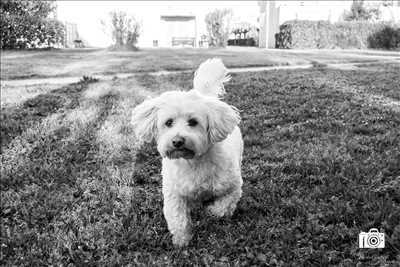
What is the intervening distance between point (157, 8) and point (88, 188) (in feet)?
106

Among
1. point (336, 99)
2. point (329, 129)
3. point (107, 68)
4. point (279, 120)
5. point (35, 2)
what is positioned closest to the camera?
point (329, 129)

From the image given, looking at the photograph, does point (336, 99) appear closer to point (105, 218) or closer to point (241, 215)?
point (241, 215)

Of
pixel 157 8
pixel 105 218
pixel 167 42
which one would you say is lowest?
pixel 105 218

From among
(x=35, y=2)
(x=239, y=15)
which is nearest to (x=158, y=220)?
(x=35, y=2)

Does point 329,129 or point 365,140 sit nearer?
point 365,140

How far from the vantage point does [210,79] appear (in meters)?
4.79

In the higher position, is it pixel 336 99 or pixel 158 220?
pixel 336 99

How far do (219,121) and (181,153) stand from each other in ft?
1.43

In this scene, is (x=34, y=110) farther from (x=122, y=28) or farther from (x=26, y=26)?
(x=122, y=28)

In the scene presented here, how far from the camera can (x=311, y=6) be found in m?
37.6

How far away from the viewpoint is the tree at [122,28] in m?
26.3

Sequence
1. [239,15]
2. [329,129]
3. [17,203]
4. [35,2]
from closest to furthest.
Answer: [17,203], [329,129], [35,2], [239,15]

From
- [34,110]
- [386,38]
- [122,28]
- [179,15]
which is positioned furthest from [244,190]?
[179,15]

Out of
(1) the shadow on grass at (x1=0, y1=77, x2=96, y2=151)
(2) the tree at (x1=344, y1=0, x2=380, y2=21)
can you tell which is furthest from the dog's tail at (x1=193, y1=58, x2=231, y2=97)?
(2) the tree at (x1=344, y1=0, x2=380, y2=21)
